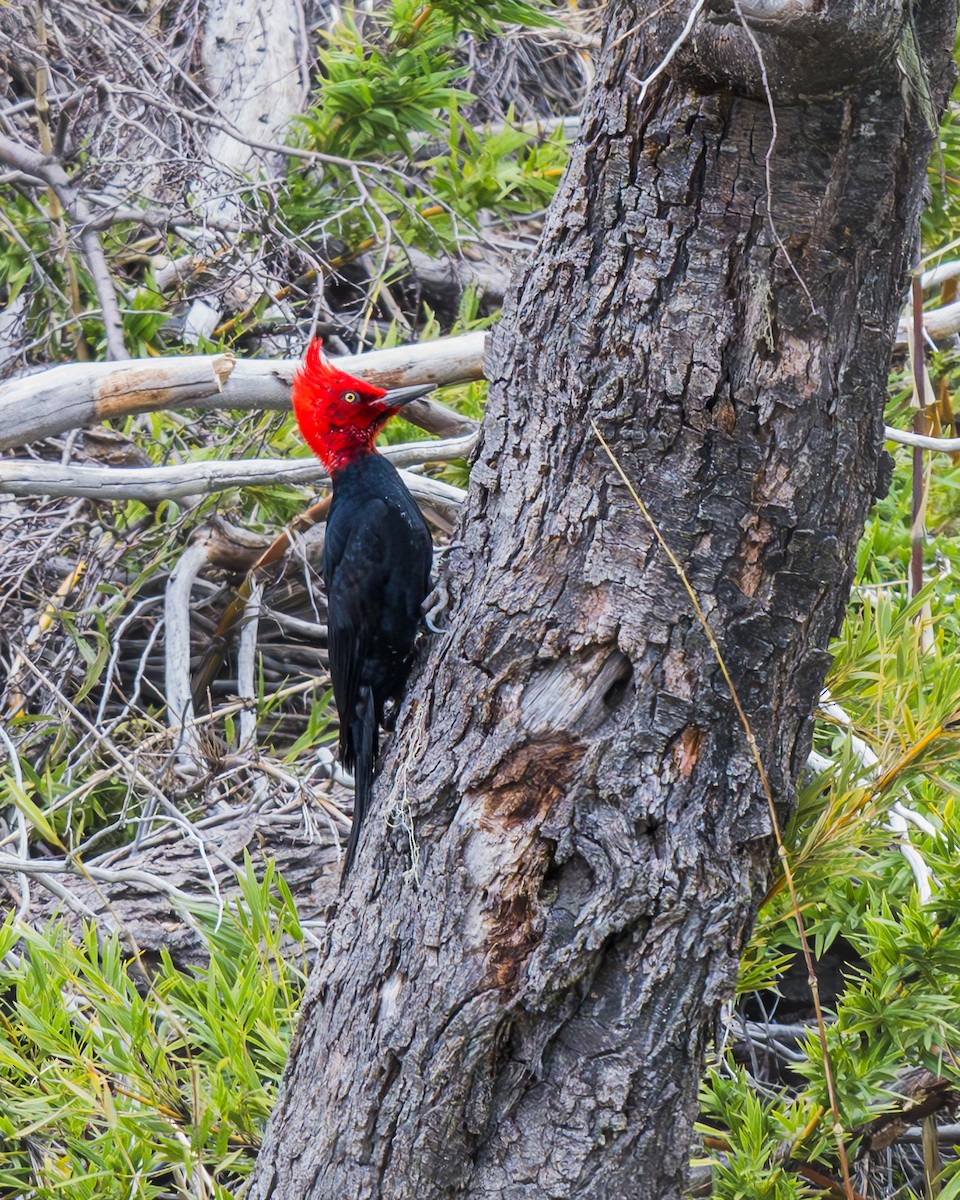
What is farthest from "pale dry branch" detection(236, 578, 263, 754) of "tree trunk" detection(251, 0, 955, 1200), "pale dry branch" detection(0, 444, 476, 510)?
"tree trunk" detection(251, 0, 955, 1200)

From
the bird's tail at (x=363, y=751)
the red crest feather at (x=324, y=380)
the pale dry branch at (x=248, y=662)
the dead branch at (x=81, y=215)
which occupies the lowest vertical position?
the pale dry branch at (x=248, y=662)

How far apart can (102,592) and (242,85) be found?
2.39m

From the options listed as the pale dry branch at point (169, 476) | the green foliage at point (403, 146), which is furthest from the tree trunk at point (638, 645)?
the green foliage at point (403, 146)

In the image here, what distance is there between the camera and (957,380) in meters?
3.65

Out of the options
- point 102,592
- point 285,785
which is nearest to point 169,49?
point 102,592

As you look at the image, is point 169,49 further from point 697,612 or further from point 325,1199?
point 325,1199

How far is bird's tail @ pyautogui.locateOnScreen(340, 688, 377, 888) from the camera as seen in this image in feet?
6.84

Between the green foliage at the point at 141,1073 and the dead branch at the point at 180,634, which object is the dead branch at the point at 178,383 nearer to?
the dead branch at the point at 180,634

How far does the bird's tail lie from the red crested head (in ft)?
1.97

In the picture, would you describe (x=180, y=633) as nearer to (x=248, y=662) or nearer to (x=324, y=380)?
(x=248, y=662)

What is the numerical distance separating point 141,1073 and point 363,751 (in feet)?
2.29

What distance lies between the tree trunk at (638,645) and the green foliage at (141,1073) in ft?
1.20

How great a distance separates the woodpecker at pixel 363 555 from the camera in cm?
235

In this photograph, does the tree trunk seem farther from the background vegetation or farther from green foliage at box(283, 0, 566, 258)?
green foliage at box(283, 0, 566, 258)
